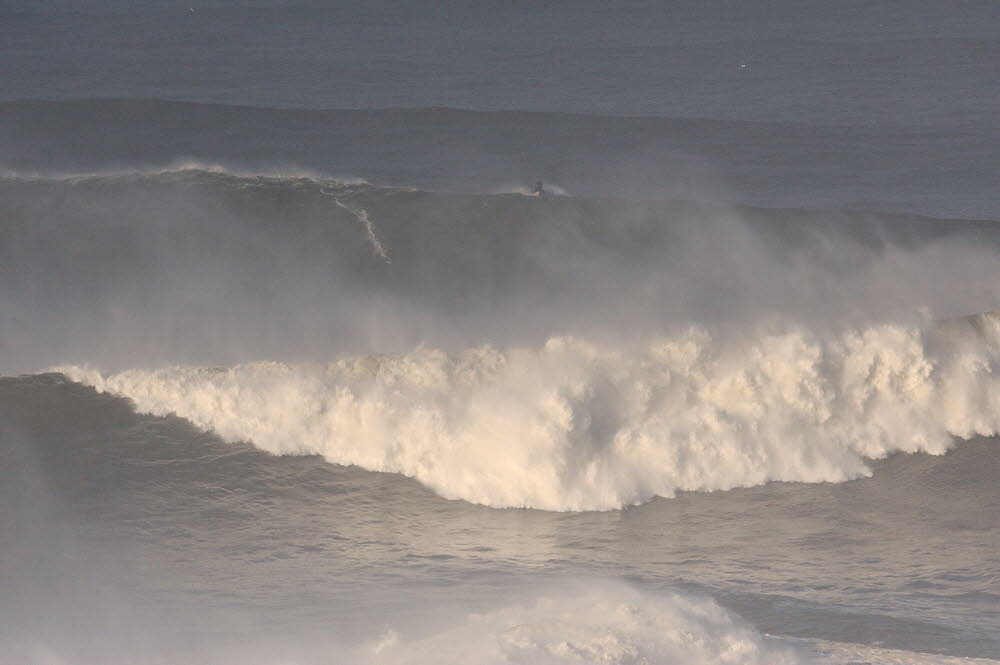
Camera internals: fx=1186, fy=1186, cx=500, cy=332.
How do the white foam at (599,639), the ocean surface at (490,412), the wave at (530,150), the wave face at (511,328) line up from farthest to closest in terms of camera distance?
the wave at (530,150), the wave face at (511,328), the ocean surface at (490,412), the white foam at (599,639)

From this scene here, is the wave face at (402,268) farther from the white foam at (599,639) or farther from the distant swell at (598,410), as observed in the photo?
the white foam at (599,639)

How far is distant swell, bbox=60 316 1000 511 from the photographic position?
33.8 ft

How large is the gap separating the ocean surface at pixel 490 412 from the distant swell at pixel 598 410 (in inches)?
1.1

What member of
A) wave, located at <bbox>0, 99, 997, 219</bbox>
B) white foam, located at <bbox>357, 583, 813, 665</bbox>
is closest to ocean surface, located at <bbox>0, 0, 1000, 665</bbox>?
white foam, located at <bbox>357, 583, 813, 665</bbox>

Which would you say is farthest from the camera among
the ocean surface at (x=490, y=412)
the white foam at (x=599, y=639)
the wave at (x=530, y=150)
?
the wave at (x=530, y=150)

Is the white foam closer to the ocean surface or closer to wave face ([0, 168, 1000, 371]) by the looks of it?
the ocean surface

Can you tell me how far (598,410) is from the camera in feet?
34.5

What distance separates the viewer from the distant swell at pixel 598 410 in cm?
1030

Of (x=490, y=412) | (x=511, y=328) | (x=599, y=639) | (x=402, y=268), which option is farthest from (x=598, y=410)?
(x=599, y=639)

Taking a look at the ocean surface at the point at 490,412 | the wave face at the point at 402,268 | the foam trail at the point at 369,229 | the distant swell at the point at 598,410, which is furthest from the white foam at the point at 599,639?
the foam trail at the point at 369,229

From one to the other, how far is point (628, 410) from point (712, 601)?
2.54 m

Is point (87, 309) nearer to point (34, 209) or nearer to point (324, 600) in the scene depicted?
point (34, 209)

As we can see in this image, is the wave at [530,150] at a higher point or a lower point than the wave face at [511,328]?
higher

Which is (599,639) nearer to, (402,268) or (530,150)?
(402,268)
